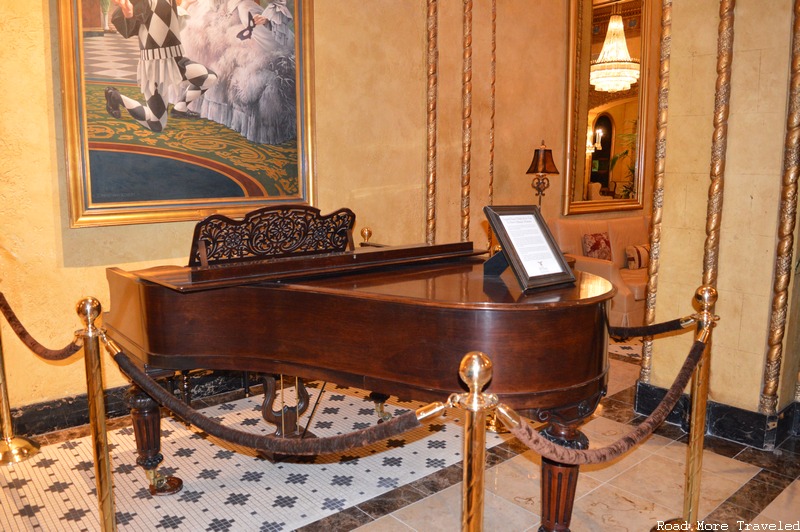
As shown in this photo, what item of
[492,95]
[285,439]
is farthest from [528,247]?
[492,95]

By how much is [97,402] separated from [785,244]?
3.41 m

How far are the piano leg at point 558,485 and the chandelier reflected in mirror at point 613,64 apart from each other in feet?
17.9

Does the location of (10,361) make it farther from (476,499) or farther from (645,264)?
(645,264)

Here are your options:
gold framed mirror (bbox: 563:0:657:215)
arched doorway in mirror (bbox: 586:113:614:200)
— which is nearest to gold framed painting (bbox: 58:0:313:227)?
gold framed mirror (bbox: 563:0:657:215)

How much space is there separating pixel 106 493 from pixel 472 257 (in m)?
1.94

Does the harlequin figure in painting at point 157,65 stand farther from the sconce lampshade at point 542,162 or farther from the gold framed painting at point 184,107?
the sconce lampshade at point 542,162

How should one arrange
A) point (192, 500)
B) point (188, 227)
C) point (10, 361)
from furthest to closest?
point (188, 227) < point (10, 361) < point (192, 500)

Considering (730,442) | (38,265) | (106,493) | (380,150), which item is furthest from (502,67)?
(106,493)

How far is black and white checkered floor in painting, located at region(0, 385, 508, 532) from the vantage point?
2.85 meters

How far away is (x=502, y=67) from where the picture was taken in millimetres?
5902

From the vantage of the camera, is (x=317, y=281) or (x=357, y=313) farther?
(x=317, y=281)

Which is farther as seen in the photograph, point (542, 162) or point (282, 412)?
point (542, 162)

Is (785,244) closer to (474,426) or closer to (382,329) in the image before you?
(382,329)

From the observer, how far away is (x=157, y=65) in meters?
3.94
